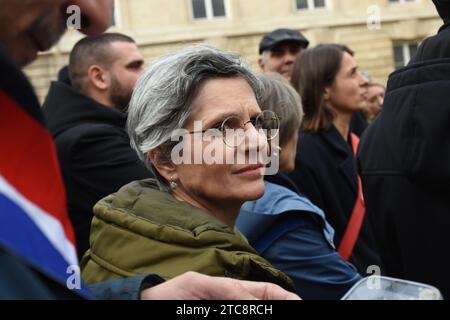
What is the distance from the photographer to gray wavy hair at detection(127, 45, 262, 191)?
70.1 inches

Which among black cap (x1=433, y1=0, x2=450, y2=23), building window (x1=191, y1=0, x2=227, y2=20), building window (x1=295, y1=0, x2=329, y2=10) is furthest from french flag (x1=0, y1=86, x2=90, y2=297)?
building window (x1=295, y1=0, x2=329, y2=10)

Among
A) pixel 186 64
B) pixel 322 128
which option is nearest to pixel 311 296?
pixel 186 64

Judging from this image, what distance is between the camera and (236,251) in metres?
1.59

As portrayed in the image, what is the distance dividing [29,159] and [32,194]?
1.8 inches

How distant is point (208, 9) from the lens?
17.9 meters

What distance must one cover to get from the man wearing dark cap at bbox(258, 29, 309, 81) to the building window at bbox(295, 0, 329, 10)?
43.2 feet

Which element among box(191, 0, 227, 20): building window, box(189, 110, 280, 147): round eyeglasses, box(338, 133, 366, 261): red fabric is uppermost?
box(189, 110, 280, 147): round eyeglasses

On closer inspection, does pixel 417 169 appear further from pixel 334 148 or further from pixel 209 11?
pixel 209 11

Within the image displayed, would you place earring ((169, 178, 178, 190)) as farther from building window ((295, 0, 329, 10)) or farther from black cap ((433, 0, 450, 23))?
building window ((295, 0, 329, 10))

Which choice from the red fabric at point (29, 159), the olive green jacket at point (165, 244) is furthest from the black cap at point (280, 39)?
the red fabric at point (29, 159)

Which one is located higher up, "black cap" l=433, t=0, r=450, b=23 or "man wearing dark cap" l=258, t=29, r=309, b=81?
"black cap" l=433, t=0, r=450, b=23

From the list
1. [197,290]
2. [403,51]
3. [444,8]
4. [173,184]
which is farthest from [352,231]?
[403,51]

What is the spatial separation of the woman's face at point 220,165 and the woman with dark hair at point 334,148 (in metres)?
1.37
